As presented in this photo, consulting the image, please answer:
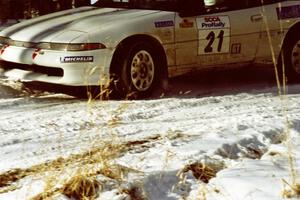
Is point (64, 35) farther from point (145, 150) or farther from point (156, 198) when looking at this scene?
point (156, 198)

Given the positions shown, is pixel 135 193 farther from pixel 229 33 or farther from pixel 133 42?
pixel 229 33

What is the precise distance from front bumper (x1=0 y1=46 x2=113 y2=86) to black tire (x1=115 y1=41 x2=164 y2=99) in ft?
0.57

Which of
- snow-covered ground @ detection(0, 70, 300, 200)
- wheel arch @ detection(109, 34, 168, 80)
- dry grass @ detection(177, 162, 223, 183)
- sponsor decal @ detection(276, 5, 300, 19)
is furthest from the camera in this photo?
sponsor decal @ detection(276, 5, 300, 19)

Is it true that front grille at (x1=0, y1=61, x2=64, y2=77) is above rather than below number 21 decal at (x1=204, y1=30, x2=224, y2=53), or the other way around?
below

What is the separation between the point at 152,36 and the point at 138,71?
420 millimetres

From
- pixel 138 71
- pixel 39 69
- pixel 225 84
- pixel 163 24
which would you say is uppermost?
pixel 163 24

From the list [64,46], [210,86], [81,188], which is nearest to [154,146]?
[81,188]

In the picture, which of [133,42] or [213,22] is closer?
[133,42]

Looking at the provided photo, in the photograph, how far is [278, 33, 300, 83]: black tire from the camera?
8.28 m

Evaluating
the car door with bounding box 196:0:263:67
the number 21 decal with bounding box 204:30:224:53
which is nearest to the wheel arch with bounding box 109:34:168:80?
the car door with bounding box 196:0:263:67

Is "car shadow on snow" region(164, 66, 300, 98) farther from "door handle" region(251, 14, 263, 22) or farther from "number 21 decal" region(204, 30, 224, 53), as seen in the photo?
"door handle" region(251, 14, 263, 22)

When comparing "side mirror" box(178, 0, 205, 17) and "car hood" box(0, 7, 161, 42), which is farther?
"side mirror" box(178, 0, 205, 17)

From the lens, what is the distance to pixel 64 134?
5199 mm

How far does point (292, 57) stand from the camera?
8328 millimetres
